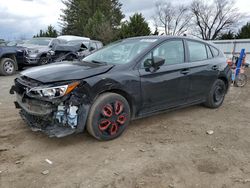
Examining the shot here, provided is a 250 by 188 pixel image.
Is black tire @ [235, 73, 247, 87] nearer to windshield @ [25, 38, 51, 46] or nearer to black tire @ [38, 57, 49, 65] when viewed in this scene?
black tire @ [38, 57, 49, 65]

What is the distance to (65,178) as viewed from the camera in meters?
2.64

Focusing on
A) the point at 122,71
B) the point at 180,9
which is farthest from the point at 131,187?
the point at 180,9

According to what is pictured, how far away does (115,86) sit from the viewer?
3449mm

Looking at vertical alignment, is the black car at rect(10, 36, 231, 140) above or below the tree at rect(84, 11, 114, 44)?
below

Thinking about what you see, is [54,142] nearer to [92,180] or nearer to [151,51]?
[92,180]

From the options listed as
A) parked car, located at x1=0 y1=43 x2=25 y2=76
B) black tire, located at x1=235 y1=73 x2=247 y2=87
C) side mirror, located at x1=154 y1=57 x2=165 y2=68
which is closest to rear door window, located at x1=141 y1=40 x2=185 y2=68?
side mirror, located at x1=154 y1=57 x2=165 y2=68

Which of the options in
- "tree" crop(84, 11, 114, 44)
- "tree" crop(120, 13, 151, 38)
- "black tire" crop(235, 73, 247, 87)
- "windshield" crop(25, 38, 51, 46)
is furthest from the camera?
"tree" crop(84, 11, 114, 44)

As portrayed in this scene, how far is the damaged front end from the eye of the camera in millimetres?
3088

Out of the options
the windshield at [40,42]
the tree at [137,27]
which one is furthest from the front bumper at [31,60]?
the tree at [137,27]

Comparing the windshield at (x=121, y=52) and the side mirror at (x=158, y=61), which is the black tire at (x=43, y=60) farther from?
the side mirror at (x=158, y=61)

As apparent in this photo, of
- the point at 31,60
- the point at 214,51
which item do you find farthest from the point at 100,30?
the point at 214,51

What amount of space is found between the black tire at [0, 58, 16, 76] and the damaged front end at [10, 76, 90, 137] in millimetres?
7518

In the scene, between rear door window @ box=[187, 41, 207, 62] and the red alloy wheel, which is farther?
rear door window @ box=[187, 41, 207, 62]

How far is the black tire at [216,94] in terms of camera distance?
201 inches
